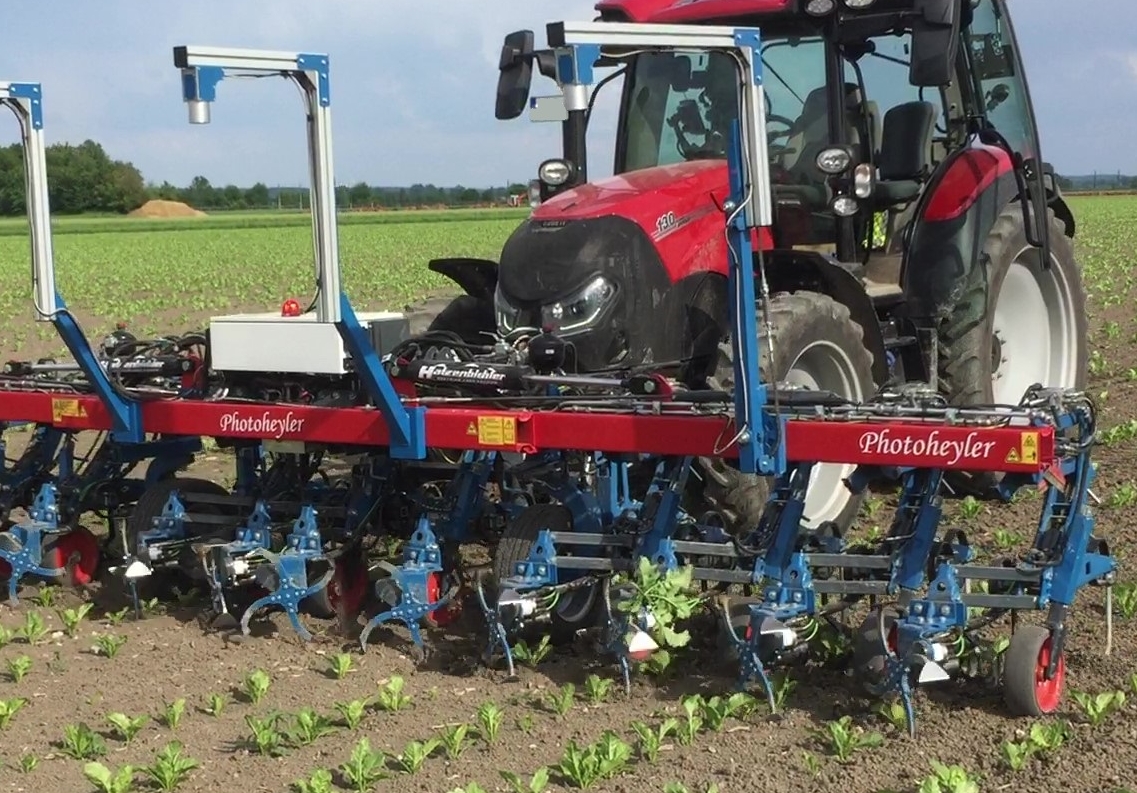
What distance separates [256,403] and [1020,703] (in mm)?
3012

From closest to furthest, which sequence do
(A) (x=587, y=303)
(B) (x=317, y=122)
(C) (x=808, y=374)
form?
(B) (x=317, y=122), (A) (x=587, y=303), (C) (x=808, y=374)

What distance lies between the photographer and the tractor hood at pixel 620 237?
233 inches

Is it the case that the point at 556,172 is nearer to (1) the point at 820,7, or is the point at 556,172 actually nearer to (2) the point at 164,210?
(1) the point at 820,7

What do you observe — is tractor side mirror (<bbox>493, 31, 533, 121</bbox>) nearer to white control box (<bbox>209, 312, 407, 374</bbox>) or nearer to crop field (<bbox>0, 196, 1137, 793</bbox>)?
white control box (<bbox>209, 312, 407, 374</bbox>)

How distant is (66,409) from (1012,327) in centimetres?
475

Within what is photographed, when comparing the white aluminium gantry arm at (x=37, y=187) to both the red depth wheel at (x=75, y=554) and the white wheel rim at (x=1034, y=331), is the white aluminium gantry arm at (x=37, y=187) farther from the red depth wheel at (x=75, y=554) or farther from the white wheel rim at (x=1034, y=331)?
the white wheel rim at (x=1034, y=331)

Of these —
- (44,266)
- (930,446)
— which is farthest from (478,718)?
(44,266)

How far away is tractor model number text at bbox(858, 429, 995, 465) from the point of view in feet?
14.9

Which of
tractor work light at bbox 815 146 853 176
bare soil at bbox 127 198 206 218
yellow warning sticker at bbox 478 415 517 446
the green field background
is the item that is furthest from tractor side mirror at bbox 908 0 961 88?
bare soil at bbox 127 198 206 218

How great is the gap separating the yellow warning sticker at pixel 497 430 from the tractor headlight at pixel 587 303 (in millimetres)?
754

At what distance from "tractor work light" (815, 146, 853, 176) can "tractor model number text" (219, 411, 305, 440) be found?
248 centimetres

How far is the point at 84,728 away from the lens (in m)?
4.55

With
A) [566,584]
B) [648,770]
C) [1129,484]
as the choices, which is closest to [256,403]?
[566,584]

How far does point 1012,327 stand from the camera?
7895mm
